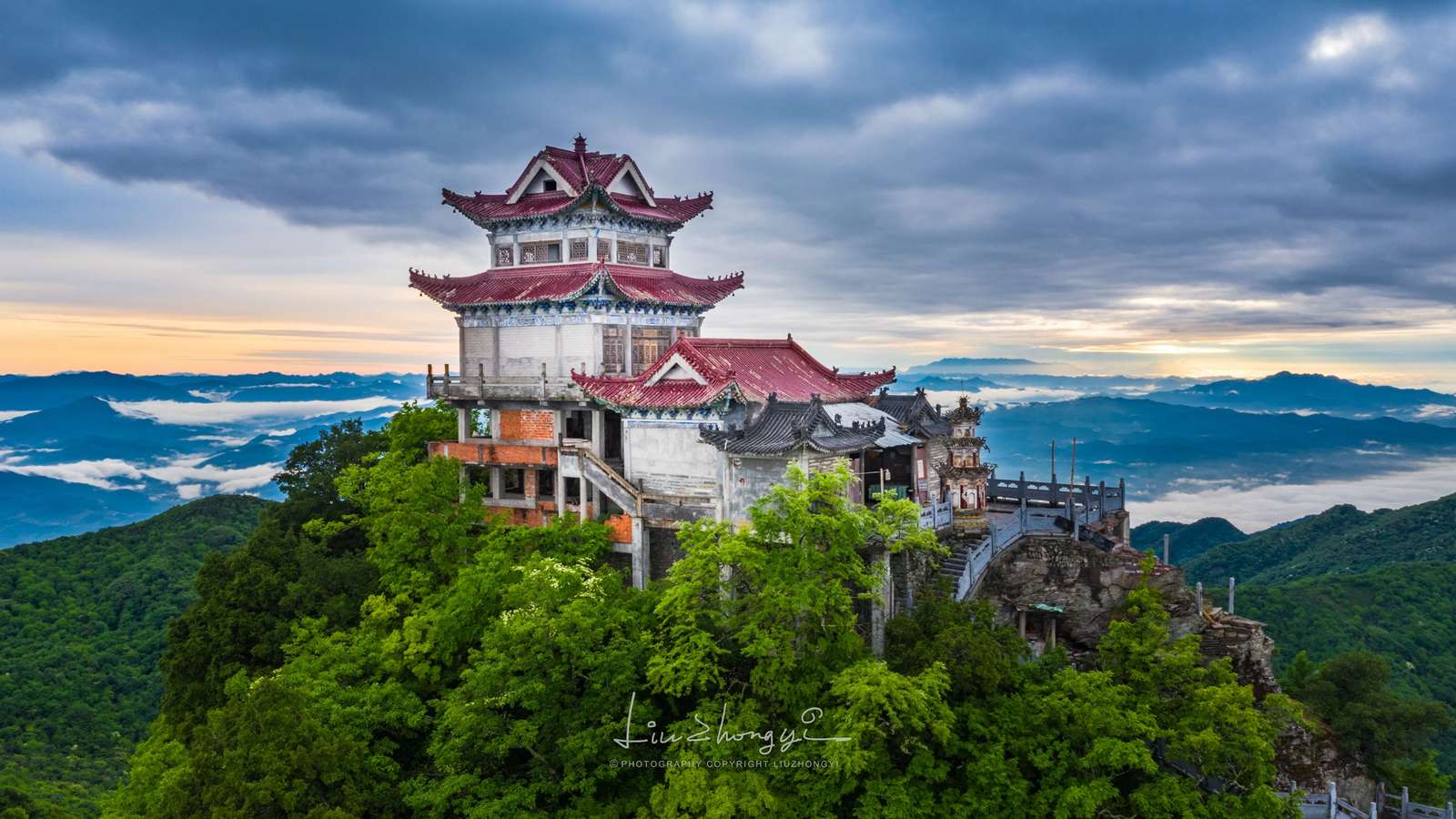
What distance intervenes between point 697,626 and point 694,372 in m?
8.42

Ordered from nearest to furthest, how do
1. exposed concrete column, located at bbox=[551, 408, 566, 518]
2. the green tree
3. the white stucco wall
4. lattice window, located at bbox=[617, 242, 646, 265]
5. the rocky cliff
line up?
the white stucco wall < the rocky cliff < exposed concrete column, located at bbox=[551, 408, 566, 518] < the green tree < lattice window, located at bbox=[617, 242, 646, 265]

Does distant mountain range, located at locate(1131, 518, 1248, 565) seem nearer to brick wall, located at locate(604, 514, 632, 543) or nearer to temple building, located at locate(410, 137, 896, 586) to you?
temple building, located at locate(410, 137, 896, 586)

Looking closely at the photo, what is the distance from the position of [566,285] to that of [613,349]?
9.47ft

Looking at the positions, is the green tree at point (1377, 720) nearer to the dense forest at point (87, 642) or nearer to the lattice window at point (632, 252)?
the lattice window at point (632, 252)

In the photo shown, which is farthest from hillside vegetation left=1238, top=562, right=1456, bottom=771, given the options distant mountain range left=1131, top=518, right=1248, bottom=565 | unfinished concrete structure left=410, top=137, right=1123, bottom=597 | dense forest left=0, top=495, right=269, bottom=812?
dense forest left=0, top=495, right=269, bottom=812

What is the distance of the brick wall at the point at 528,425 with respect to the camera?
35.1m

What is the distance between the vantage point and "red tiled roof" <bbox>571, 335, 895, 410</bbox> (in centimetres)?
2986

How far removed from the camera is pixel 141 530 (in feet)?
224

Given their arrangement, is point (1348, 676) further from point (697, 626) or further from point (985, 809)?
point (697, 626)

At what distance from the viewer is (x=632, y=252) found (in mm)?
37656

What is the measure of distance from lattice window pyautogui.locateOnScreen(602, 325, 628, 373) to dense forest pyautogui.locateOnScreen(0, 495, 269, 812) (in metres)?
25.3

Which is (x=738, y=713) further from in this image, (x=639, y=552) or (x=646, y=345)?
(x=646, y=345)

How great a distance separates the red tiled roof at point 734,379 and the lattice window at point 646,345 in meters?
2.77

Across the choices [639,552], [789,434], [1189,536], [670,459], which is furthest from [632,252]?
[1189,536]
